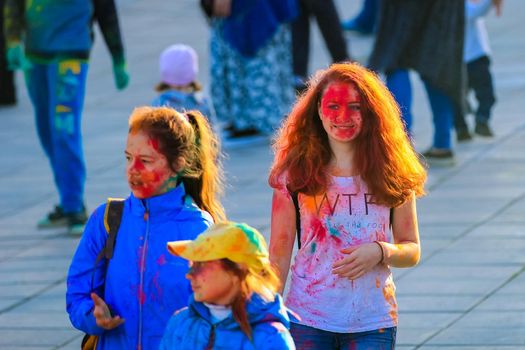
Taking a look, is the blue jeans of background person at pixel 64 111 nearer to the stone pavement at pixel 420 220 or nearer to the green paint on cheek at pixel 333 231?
the stone pavement at pixel 420 220

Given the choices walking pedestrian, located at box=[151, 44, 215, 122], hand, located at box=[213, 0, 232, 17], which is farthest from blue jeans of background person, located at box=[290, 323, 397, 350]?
hand, located at box=[213, 0, 232, 17]

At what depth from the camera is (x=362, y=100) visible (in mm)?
4621

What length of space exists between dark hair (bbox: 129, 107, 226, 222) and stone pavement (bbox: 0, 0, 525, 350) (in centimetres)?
199

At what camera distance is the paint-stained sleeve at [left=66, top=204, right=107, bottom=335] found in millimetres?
4398

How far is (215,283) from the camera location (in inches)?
142

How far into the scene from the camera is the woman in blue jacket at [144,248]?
4344 mm

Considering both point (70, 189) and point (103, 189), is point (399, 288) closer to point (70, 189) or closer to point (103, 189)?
point (70, 189)

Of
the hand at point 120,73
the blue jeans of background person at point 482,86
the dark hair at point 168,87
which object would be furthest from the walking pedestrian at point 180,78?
the blue jeans of background person at point 482,86

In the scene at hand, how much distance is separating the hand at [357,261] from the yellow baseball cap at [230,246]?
2.69 ft

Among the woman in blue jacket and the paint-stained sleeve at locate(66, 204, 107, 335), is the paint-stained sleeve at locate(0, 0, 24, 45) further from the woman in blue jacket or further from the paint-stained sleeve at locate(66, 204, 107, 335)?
the paint-stained sleeve at locate(66, 204, 107, 335)

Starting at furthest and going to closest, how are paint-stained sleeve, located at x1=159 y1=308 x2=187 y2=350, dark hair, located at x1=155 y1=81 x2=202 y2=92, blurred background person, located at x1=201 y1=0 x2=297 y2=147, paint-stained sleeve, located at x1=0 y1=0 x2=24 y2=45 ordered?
blurred background person, located at x1=201 y1=0 x2=297 y2=147
paint-stained sleeve, located at x1=0 y1=0 x2=24 y2=45
dark hair, located at x1=155 y1=81 x2=202 y2=92
paint-stained sleeve, located at x1=159 y1=308 x2=187 y2=350

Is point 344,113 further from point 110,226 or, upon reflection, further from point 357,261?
point 110,226

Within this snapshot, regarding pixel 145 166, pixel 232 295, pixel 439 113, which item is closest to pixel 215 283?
pixel 232 295

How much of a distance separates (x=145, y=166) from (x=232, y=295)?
90cm
